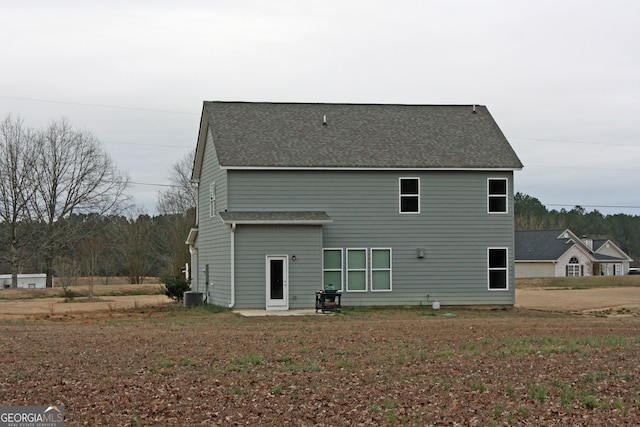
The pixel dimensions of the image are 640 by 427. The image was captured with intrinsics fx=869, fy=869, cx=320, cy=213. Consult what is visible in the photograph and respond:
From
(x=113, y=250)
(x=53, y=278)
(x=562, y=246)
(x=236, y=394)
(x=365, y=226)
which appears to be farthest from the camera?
(x=562, y=246)

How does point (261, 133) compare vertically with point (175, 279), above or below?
above

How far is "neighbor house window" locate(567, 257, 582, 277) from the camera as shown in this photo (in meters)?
81.3

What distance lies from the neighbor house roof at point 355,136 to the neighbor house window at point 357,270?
3.24 meters

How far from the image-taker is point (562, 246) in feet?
266

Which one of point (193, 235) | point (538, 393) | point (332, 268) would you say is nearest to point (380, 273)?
point (332, 268)

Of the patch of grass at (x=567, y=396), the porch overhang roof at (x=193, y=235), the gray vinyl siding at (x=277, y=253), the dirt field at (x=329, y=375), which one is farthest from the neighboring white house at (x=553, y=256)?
the patch of grass at (x=567, y=396)

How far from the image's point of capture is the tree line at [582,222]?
119m

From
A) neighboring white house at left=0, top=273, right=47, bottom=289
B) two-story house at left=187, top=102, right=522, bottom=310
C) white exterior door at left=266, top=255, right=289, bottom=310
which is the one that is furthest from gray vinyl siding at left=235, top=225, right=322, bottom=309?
neighboring white house at left=0, top=273, right=47, bottom=289

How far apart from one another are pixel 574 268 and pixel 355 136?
53374 millimetres

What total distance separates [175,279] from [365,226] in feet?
33.0

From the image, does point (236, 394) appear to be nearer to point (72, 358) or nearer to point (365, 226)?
point (72, 358)

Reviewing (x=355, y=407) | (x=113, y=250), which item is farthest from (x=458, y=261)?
(x=113, y=250)

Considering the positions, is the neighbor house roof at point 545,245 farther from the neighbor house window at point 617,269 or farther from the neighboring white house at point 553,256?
the neighbor house window at point 617,269

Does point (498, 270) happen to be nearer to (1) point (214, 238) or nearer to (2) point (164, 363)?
(1) point (214, 238)
